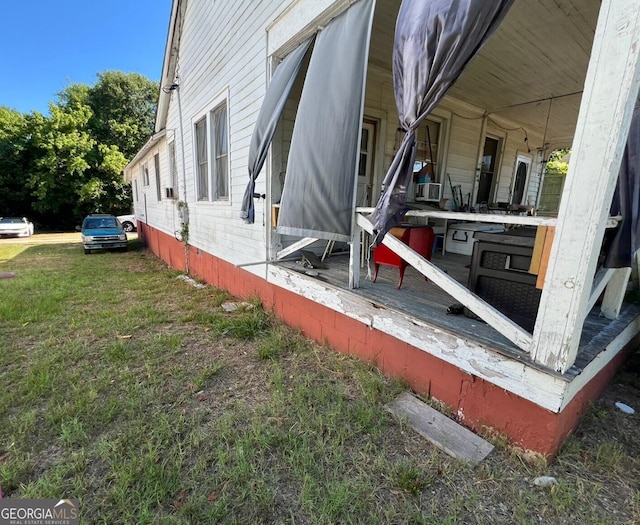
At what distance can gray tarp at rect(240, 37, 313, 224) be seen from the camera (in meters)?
2.97

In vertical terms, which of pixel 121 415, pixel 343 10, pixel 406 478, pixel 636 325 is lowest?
pixel 121 415

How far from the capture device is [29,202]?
20031mm

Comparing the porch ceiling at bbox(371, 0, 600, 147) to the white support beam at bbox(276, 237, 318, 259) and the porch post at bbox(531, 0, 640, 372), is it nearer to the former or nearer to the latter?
the porch post at bbox(531, 0, 640, 372)

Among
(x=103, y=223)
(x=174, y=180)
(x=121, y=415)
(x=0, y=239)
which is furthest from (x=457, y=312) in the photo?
(x=0, y=239)

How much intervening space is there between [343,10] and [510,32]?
195 centimetres

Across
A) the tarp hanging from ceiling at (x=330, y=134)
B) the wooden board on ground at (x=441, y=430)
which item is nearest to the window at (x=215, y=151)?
the tarp hanging from ceiling at (x=330, y=134)

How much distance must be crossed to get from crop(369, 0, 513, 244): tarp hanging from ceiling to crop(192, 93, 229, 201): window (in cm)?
344

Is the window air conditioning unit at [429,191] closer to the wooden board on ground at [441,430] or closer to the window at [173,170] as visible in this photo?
the wooden board on ground at [441,430]

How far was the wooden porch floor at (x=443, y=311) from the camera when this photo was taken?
179cm

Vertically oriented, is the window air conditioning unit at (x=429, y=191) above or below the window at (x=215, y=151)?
below

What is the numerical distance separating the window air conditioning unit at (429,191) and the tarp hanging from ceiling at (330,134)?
3.01m

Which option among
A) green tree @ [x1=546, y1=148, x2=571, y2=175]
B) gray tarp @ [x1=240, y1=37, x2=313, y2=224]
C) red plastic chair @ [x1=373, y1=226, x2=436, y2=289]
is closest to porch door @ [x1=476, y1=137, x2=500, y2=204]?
green tree @ [x1=546, y1=148, x2=571, y2=175]

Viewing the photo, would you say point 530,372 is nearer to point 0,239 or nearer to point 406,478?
point 406,478

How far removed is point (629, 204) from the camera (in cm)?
170
